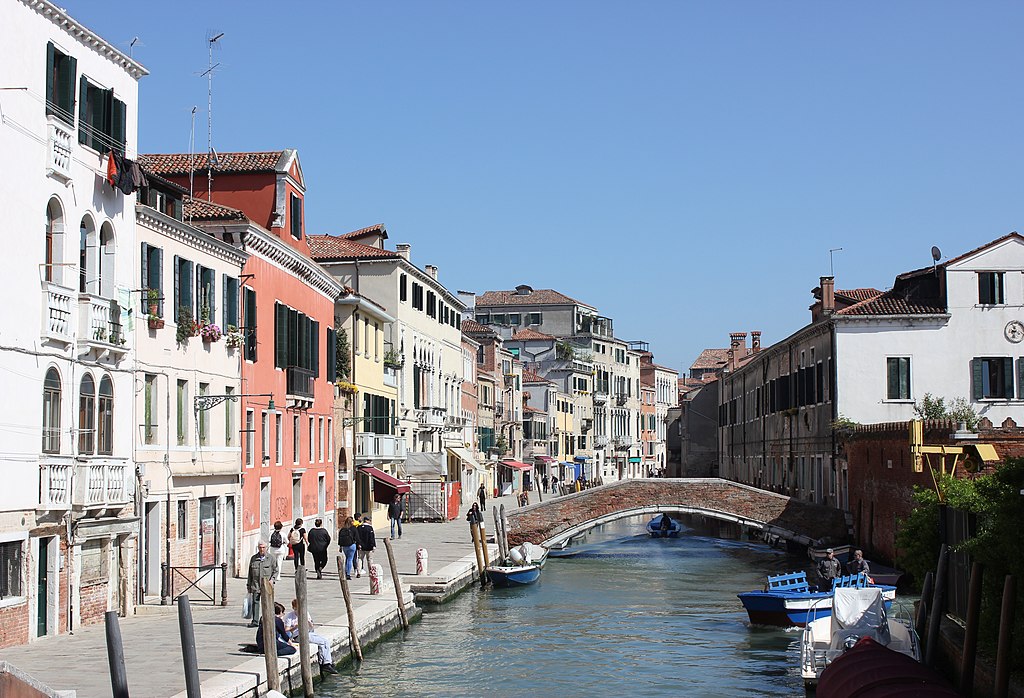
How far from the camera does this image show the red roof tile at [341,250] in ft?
138

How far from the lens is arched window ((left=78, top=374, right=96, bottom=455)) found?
18797 millimetres

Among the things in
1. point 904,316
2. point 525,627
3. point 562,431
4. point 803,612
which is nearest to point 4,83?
point 525,627

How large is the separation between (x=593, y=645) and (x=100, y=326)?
10565 mm

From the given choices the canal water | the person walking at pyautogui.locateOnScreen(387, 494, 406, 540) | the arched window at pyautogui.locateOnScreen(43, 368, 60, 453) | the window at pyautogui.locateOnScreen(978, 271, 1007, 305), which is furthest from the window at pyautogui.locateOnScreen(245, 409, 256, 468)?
the window at pyautogui.locateOnScreen(978, 271, 1007, 305)

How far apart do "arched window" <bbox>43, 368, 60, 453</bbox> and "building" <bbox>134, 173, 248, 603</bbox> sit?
2.70m

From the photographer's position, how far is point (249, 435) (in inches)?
1061

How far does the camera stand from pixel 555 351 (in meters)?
83.2

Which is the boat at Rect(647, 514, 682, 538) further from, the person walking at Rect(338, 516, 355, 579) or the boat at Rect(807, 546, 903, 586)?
the person walking at Rect(338, 516, 355, 579)

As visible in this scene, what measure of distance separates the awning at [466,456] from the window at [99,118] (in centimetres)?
3068

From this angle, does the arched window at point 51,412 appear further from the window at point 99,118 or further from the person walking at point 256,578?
the window at point 99,118

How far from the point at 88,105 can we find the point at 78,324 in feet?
10.7

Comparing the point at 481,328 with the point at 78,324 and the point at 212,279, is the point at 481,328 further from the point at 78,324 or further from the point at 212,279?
the point at 78,324

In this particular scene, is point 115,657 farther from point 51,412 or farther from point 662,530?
point 662,530

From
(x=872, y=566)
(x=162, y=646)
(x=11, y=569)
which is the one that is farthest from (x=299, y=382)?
(x=872, y=566)
